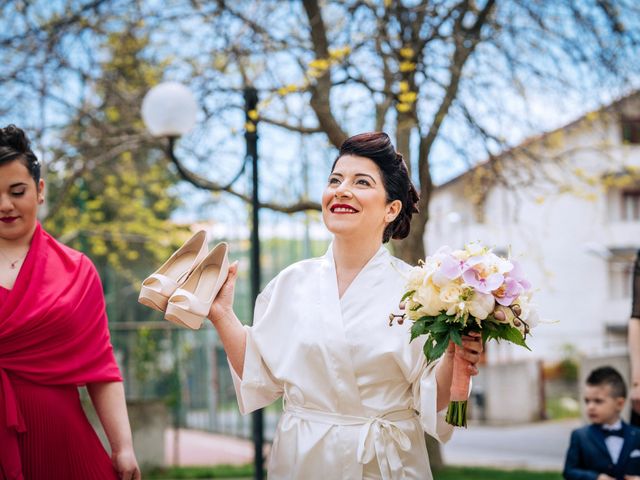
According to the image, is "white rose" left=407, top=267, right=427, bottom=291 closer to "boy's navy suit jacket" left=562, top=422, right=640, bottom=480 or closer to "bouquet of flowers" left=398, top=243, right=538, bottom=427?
"bouquet of flowers" left=398, top=243, right=538, bottom=427

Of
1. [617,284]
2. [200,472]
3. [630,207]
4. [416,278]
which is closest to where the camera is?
[416,278]

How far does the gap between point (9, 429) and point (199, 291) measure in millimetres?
814

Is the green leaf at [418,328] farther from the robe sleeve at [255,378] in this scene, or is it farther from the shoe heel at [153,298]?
the shoe heel at [153,298]

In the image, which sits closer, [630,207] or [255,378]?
[255,378]

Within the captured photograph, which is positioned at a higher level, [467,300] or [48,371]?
[467,300]

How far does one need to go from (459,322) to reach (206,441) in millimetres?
12839

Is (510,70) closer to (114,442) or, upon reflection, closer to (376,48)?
(376,48)

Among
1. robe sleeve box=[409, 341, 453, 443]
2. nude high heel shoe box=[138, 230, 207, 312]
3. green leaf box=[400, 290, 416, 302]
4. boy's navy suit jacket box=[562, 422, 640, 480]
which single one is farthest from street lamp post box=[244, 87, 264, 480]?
green leaf box=[400, 290, 416, 302]

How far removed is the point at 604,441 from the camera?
4730 millimetres

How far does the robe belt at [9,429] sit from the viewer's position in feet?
9.95

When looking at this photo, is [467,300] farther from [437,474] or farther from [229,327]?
[437,474]

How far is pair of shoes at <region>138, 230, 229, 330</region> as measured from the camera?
3.21 meters

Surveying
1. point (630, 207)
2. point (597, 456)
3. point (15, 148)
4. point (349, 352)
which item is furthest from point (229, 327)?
point (630, 207)

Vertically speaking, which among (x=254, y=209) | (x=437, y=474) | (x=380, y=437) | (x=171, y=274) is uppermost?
(x=254, y=209)
